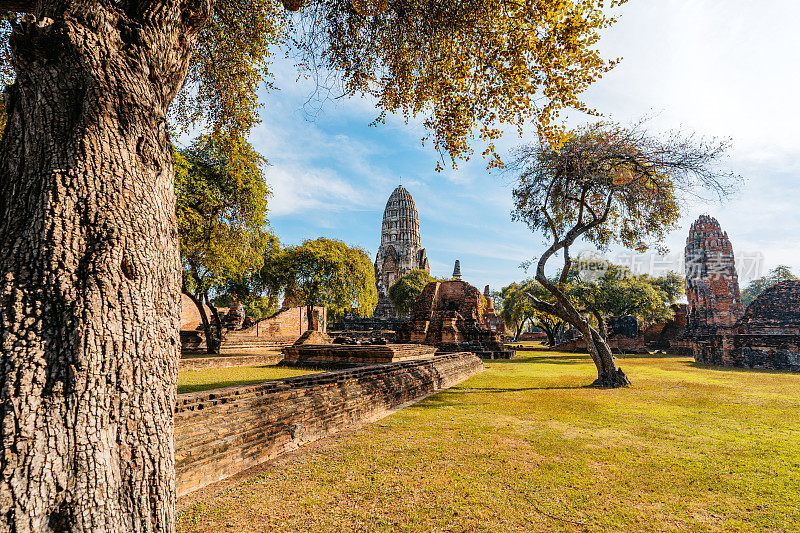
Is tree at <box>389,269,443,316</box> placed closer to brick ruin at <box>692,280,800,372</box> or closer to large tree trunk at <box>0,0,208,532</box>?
brick ruin at <box>692,280,800,372</box>

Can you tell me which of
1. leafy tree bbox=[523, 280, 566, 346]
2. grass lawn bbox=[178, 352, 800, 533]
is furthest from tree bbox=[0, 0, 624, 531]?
leafy tree bbox=[523, 280, 566, 346]

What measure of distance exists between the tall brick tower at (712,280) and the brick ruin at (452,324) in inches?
477

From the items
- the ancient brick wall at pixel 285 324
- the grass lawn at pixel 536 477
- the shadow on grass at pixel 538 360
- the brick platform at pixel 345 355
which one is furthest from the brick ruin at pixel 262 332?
the grass lawn at pixel 536 477

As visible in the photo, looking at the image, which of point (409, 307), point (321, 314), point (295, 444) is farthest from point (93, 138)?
point (409, 307)

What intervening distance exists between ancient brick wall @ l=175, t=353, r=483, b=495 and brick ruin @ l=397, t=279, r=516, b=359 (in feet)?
41.6

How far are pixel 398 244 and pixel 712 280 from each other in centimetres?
4740

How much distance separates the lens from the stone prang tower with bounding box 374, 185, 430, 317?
6450 centimetres

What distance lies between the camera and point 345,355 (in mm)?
12336

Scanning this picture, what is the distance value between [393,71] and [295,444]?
5815 mm

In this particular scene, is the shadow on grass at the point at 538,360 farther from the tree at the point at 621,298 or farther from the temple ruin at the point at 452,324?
the tree at the point at 621,298

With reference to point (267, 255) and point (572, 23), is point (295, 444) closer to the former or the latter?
point (572, 23)

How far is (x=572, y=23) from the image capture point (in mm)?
4855

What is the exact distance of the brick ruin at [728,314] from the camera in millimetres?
15156

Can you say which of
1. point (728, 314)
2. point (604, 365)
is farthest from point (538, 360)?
point (728, 314)
